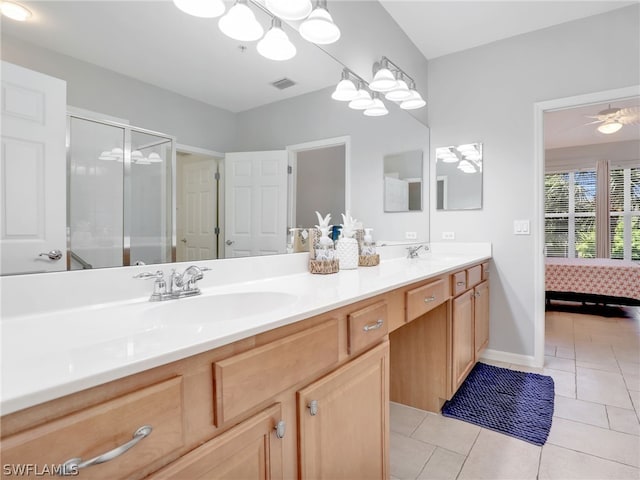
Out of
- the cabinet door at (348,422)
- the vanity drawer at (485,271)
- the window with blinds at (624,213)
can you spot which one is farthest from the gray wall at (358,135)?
the window with blinds at (624,213)

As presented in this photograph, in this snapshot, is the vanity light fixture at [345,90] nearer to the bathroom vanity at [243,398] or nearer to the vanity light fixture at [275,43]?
the vanity light fixture at [275,43]

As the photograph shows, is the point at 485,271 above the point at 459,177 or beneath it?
beneath

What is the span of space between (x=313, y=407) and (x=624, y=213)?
6.78m

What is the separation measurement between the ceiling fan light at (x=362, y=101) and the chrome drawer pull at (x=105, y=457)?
197 cm

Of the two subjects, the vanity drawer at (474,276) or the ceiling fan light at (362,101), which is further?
the vanity drawer at (474,276)

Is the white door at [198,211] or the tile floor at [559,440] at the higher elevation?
the white door at [198,211]

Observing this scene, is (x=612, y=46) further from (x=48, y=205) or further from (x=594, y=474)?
(x=48, y=205)

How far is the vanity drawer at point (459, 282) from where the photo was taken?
6.50ft

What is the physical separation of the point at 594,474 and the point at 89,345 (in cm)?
197

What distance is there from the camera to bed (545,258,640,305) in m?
3.98

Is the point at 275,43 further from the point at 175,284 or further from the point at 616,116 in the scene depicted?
the point at 616,116

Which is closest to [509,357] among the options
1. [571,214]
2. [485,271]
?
[485,271]

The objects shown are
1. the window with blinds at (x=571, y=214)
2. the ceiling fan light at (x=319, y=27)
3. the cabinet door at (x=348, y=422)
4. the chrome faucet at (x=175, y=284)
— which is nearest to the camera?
the cabinet door at (x=348, y=422)

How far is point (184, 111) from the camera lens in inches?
48.5
